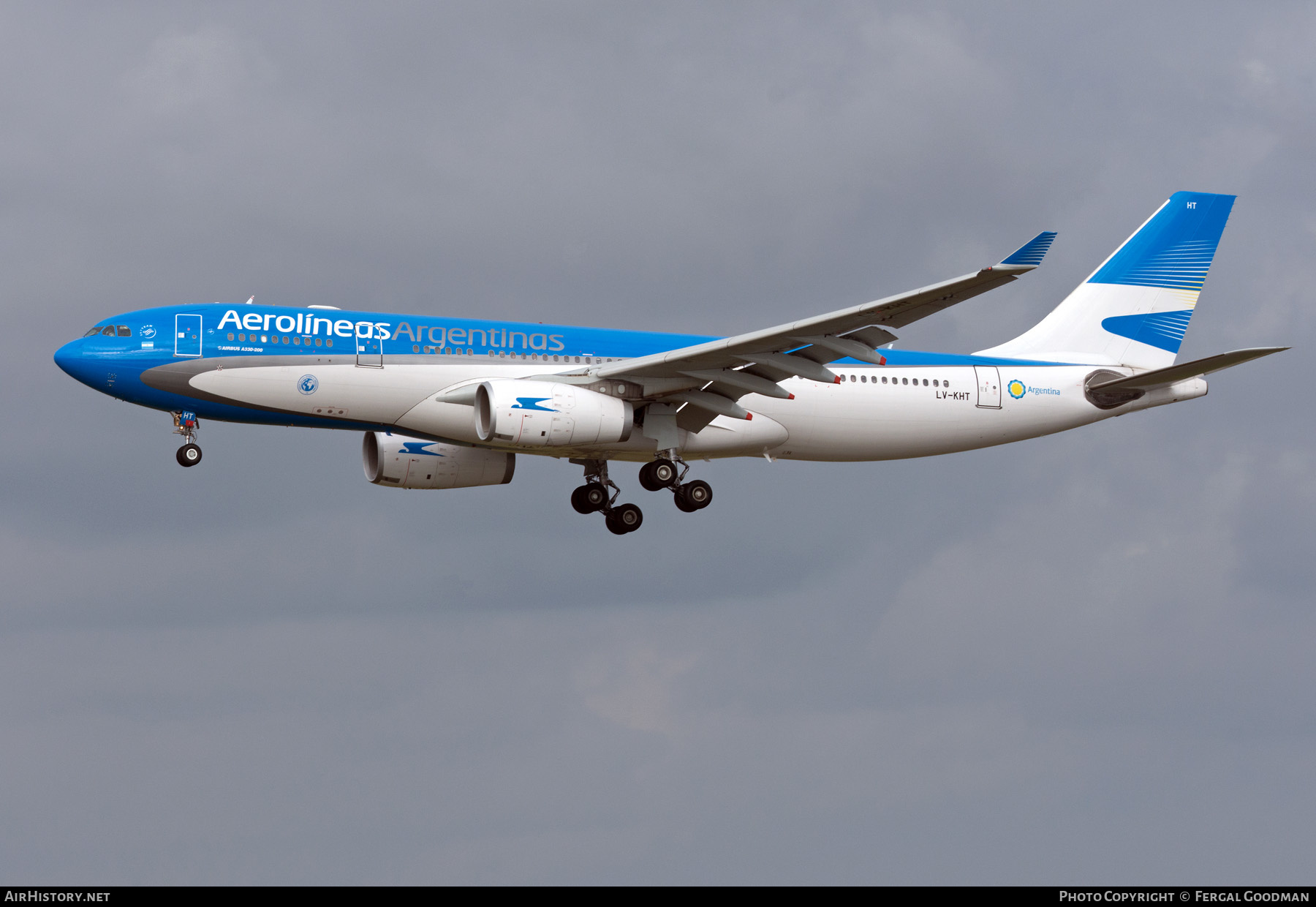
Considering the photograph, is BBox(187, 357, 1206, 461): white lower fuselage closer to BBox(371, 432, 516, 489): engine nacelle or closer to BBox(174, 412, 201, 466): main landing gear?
BBox(174, 412, 201, 466): main landing gear

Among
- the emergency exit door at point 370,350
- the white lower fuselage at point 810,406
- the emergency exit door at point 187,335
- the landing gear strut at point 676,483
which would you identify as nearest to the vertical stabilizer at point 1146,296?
the white lower fuselage at point 810,406

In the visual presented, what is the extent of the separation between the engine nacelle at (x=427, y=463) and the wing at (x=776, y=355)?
5952mm

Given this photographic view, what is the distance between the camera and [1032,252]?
30.9m

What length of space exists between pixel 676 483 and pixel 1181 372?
13.8 metres

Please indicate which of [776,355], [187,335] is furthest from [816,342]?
[187,335]

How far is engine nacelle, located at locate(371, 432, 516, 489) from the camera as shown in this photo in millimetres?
43188

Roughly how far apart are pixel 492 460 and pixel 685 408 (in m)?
6.78

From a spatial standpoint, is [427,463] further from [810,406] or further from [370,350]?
[810,406]

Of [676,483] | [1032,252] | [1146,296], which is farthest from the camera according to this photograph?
[1146,296]

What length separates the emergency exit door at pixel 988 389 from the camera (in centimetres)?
4366

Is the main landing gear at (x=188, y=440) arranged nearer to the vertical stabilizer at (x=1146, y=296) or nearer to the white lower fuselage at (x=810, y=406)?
the white lower fuselage at (x=810, y=406)

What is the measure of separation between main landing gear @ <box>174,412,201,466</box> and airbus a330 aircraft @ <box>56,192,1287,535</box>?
39 mm

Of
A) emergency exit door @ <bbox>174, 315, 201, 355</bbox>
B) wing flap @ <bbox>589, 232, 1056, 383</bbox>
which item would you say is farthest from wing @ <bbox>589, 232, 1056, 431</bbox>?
emergency exit door @ <bbox>174, 315, 201, 355</bbox>

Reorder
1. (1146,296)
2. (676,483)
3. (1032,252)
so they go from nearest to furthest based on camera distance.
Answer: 1. (1032,252)
2. (676,483)
3. (1146,296)
